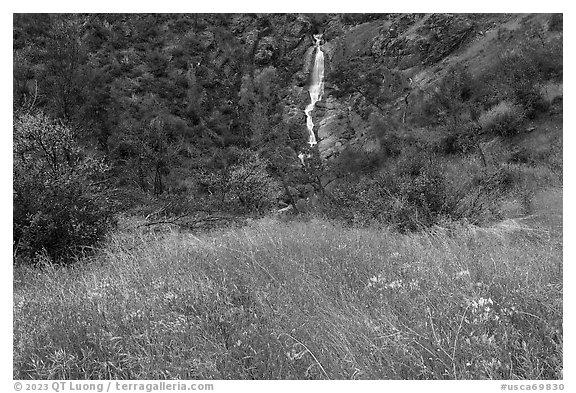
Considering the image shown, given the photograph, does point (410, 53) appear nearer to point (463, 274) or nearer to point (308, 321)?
point (463, 274)

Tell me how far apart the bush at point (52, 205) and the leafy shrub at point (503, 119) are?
78.5 feet

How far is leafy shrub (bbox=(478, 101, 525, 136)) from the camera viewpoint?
927 inches

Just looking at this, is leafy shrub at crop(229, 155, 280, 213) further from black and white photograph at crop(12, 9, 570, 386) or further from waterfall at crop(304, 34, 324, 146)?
waterfall at crop(304, 34, 324, 146)

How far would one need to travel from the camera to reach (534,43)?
24969mm

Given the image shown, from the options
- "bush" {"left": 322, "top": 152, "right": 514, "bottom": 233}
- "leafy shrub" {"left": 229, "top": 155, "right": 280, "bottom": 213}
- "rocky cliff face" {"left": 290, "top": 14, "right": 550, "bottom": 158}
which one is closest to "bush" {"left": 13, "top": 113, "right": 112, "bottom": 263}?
"bush" {"left": 322, "top": 152, "right": 514, "bottom": 233}

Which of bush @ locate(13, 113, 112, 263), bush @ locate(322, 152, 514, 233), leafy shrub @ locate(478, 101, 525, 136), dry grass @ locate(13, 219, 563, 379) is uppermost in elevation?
dry grass @ locate(13, 219, 563, 379)

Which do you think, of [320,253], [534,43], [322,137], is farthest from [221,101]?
[320,253]

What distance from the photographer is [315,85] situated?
4731 cm

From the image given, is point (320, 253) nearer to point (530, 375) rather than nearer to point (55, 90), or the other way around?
point (530, 375)

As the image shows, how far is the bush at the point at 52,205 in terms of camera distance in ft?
17.3

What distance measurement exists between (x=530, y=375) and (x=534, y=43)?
97.1ft

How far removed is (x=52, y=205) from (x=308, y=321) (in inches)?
194

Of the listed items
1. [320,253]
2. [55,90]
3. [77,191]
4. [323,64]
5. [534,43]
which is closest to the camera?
[320,253]

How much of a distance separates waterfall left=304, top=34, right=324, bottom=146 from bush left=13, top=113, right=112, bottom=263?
117 ft
